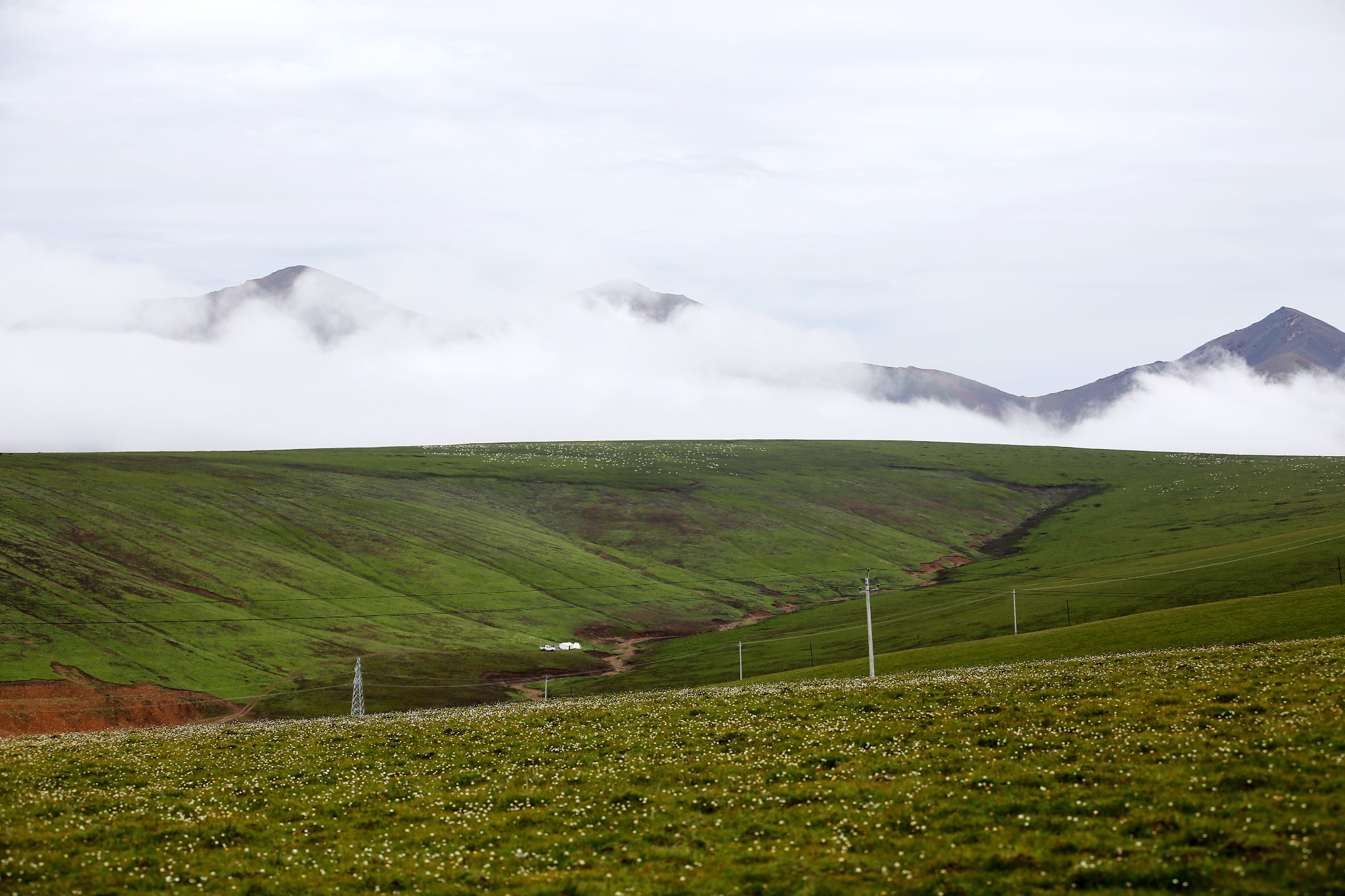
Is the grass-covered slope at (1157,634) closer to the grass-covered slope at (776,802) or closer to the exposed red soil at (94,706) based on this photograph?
the grass-covered slope at (776,802)

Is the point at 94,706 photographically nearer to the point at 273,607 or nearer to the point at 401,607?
the point at 273,607

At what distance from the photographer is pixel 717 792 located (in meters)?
25.6

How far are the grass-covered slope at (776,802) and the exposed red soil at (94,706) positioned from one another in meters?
74.9

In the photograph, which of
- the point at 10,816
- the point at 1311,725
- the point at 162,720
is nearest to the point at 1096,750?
the point at 1311,725

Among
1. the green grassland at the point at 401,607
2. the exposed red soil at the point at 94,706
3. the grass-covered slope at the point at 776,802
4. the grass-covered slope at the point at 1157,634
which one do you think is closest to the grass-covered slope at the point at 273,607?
the green grassland at the point at 401,607

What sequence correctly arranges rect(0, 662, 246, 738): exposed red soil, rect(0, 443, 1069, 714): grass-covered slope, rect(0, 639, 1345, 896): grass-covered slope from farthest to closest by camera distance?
rect(0, 443, 1069, 714): grass-covered slope
rect(0, 662, 246, 738): exposed red soil
rect(0, 639, 1345, 896): grass-covered slope

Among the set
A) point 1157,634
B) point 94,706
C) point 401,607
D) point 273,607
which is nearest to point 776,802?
point 1157,634

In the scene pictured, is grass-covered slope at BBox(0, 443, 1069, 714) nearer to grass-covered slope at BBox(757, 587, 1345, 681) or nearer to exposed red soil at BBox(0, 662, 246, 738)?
exposed red soil at BBox(0, 662, 246, 738)

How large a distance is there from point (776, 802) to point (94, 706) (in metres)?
108

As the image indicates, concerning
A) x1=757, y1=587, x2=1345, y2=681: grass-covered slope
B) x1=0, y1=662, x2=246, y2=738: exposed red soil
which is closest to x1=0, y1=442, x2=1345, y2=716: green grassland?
x1=0, y1=662, x2=246, y2=738: exposed red soil

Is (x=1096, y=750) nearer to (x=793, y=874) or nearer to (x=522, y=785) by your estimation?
(x=793, y=874)

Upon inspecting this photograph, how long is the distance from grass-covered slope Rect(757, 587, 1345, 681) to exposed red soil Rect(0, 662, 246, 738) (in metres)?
68.2

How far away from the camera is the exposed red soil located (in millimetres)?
100438

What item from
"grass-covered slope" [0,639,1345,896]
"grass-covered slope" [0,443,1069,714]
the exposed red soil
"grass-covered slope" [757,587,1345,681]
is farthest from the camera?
"grass-covered slope" [0,443,1069,714]
